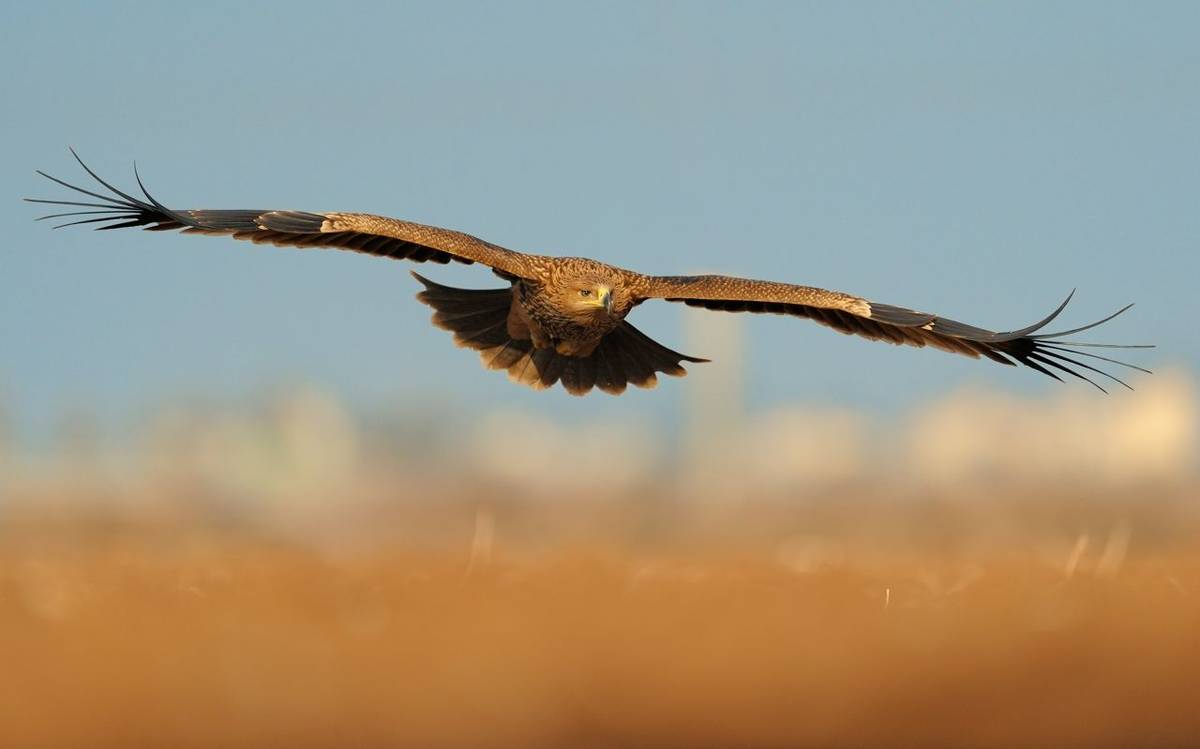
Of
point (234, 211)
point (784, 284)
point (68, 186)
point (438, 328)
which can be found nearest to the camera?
point (68, 186)

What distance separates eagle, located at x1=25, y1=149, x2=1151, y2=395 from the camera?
9.95 meters

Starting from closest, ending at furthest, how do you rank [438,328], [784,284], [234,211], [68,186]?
1. [68,186]
2. [234,211]
3. [784,284]
4. [438,328]

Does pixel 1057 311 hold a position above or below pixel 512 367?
above

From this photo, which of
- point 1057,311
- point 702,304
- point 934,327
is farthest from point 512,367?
point 1057,311

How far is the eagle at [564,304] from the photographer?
995 centimetres

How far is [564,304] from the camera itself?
10.5m

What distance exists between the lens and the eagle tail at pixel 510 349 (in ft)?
37.5

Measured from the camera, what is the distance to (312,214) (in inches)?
400

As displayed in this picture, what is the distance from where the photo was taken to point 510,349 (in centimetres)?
1145

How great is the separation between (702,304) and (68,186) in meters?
4.53

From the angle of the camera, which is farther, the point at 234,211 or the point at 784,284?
the point at 784,284

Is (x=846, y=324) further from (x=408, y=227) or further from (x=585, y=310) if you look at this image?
(x=408, y=227)

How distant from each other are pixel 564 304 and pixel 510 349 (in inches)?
42.3

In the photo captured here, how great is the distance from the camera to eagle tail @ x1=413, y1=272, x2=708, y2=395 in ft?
37.5
